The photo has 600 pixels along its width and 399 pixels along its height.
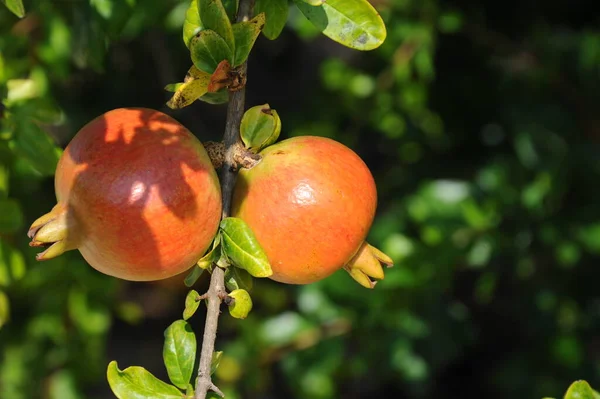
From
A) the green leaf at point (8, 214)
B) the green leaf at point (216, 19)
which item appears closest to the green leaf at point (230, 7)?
the green leaf at point (216, 19)

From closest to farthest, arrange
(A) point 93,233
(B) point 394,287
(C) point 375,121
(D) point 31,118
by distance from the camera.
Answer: (A) point 93,233
(D) point 31,118
(B) point 394,287
(C) point 375,121

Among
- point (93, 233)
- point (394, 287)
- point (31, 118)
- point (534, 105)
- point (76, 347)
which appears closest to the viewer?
point (93, 233)

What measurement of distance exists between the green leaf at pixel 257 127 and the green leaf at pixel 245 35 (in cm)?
8

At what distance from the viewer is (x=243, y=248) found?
86 centimetres

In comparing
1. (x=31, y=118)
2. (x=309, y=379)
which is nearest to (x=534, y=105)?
(x=309, y=379)

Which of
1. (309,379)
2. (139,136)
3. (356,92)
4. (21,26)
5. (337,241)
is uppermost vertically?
(139,136)

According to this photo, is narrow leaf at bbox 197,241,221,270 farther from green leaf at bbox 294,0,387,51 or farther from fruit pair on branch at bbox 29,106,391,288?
green leaf at bbox 294,0,387,51

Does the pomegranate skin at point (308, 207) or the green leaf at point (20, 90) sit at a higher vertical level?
the pomegranate skin at point (308, 207)

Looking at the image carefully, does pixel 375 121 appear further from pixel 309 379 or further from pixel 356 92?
pixel 309 379

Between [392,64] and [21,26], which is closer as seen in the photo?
[21,26]

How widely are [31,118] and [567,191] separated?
4.11ft

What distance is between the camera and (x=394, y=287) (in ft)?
5.37

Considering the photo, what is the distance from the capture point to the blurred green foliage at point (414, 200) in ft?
5.38

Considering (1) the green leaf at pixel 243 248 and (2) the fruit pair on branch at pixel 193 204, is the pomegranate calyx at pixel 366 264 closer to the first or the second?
(2) the fruit pair on branch at pixel 193 204
